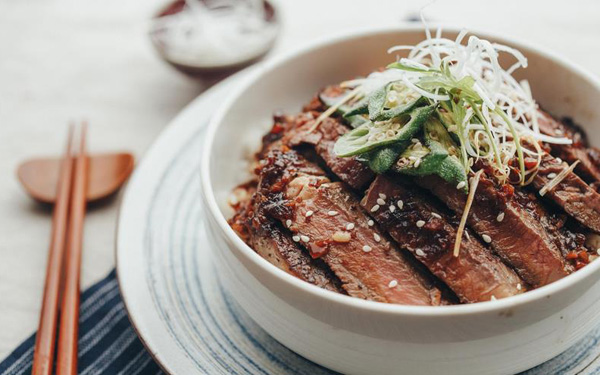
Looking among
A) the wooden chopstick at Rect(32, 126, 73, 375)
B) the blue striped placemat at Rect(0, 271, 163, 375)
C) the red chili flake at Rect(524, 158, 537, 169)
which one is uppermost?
the red chili flake at Rect(524, 158, 537, 169)

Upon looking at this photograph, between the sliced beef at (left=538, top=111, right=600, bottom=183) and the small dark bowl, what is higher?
the sliced beef at (left=538, top=111, right=600, bottom=183)

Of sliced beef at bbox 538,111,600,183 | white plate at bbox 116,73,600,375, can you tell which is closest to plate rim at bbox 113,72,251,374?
white plate at bbox 116,73,600,375

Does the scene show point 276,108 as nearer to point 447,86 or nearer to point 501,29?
point 447,86

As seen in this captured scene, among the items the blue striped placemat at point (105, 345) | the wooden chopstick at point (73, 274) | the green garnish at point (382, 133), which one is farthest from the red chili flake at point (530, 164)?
the wooden chopstick at point (73, 274)

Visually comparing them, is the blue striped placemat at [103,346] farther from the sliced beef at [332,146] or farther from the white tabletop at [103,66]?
the sliced beef at [332,146]

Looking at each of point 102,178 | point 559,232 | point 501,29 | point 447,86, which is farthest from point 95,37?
point 559,232

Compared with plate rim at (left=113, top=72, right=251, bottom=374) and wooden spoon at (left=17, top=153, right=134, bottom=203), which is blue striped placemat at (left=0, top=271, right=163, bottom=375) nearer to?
plate rim at (left=113, top=72, right=251, bottom=374)

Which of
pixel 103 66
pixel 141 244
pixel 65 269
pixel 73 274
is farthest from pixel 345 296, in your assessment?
pixel 103 66
